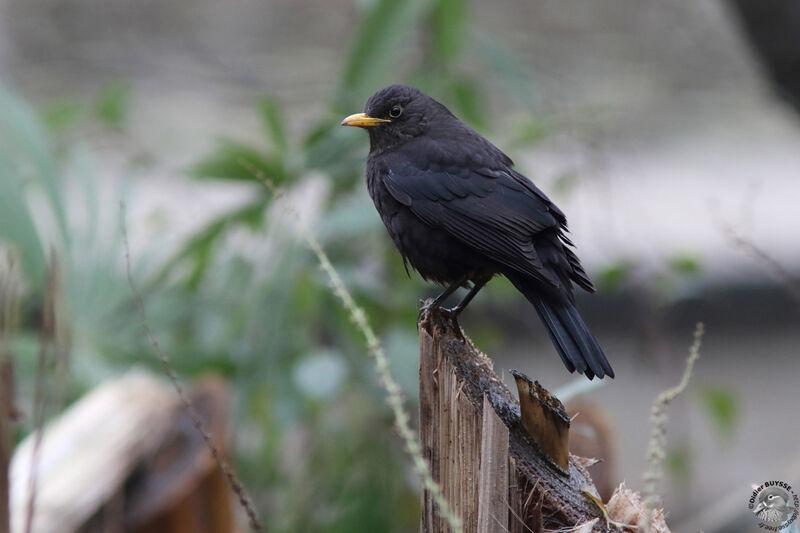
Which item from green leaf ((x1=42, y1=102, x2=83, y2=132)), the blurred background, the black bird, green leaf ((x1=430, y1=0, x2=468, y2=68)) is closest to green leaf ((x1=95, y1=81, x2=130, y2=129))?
the blurred background

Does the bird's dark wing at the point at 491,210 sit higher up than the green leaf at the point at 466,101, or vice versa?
the green leaf at the point at 466,101

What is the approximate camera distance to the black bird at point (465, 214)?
259 centimetres

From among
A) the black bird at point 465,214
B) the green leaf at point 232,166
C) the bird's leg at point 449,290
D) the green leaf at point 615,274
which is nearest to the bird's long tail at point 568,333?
the black bird at point 465,214

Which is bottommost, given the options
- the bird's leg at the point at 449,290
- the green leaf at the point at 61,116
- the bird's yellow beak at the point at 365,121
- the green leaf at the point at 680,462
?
the green leaf at the point at 680,462

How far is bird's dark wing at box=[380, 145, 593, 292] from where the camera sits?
2.65 metres

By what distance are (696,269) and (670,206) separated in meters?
3.86

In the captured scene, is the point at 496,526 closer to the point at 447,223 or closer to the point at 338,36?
the point at 447,223

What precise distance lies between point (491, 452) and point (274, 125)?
2848 millimetres

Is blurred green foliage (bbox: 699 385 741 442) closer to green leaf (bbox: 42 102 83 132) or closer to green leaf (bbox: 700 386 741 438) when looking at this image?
green leaf (bbox: 700 386 741 438)

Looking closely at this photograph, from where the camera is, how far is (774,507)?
1.75 m

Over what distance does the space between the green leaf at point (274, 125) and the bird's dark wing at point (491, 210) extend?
1224 mm

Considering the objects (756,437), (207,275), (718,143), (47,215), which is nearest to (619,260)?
(207,275)

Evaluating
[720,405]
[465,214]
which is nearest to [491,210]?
[465,214]

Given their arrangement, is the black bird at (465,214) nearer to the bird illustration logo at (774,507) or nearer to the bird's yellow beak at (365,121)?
the bird's yellow beak at (365,121)
